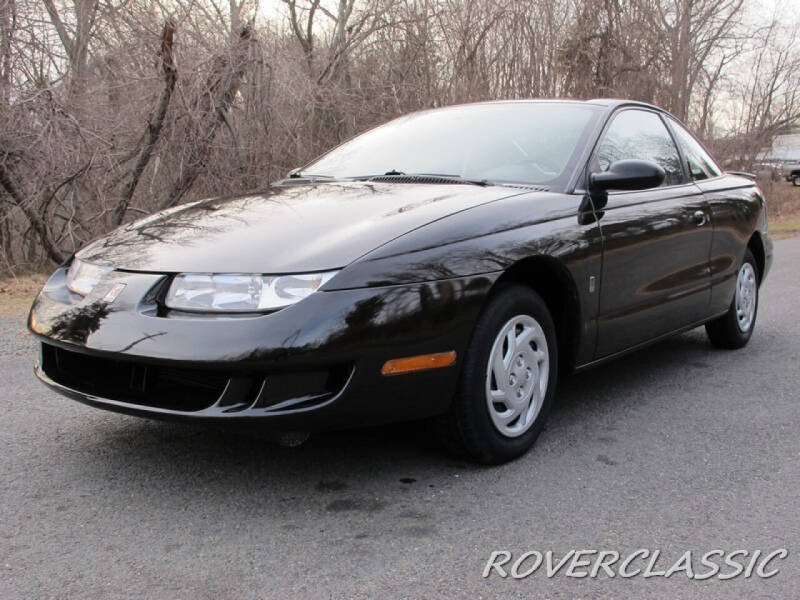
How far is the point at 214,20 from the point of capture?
33.9 ft

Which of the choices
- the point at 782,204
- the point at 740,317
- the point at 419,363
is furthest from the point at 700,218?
the point at 782,204

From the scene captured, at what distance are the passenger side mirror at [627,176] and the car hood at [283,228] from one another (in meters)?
0.45

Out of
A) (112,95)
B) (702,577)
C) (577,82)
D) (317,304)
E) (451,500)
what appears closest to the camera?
(702,577)

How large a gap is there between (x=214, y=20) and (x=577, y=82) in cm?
782

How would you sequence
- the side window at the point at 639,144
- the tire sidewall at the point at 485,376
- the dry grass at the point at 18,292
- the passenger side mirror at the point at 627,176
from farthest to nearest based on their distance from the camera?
the dry grass at the point at 18,292 < the side window at the point at 639,144 < the passenger side mirror at the point at 627,176 < the tire sidewall at the point at 485,376

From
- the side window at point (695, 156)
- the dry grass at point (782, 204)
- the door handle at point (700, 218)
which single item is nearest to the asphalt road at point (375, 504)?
the door handle at point (700, 218)

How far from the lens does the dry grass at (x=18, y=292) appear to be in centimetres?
684

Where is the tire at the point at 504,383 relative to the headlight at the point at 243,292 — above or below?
below

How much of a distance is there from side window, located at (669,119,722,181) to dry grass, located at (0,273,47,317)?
16.9 ft

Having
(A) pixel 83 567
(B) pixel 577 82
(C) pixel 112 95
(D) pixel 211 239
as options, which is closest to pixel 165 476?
(A) pixel 83 567

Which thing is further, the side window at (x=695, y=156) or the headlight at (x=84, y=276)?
the side window at (x=695, y=156)

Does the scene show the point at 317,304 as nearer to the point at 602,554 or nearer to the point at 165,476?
the point at 165,476

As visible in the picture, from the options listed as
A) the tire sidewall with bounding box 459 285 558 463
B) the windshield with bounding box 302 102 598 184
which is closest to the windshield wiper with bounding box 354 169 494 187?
the windshield with bounding box 302 102 598 184

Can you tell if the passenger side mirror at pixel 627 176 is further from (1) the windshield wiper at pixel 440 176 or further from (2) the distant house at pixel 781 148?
(2) the distant house at pixel 781 148
